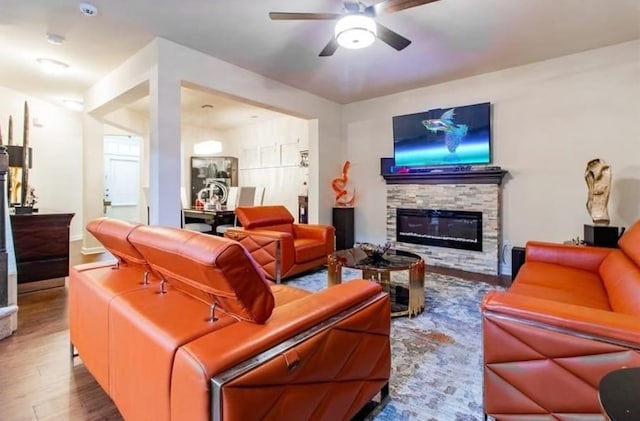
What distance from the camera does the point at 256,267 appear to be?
112cm

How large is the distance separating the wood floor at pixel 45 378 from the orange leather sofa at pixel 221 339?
0.24 m

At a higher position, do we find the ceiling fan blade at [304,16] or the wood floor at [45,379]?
the ceiling fan blade at [304,16]

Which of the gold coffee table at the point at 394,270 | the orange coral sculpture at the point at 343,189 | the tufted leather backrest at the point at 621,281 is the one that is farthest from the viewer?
the orange coral sculpture at the point at 343,189

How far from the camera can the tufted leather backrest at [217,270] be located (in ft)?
3.36

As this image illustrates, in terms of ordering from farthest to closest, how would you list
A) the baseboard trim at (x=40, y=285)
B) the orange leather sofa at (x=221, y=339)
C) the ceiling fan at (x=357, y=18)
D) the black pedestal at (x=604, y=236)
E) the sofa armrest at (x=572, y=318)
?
the baseboard trim at (x=40, y=285) < the black pedestal at (x=604, y=236) < the ceiling fan at (x=357, y=18) < the sofa armrest at (x=572, y=318) < the orange leather sofa at (x=221, y=339)

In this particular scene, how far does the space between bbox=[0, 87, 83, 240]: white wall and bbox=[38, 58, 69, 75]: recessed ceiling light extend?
63.3 inches

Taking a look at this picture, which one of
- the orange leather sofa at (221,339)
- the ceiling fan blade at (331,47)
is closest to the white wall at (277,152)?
the ceiling fan blade at (331,47)

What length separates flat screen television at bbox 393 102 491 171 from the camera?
14.6 feet

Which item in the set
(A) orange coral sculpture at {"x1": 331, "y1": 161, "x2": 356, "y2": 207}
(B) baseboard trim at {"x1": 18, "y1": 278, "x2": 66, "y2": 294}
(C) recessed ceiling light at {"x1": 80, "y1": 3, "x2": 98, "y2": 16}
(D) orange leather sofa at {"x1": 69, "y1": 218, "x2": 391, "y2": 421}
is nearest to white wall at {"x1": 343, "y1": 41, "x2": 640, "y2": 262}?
(A) orange coral sculpture at {"x1": 331, "y1": 161, "x2": 356, "y2": 207}

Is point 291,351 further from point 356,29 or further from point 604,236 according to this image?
point 604,236

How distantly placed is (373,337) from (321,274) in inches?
104

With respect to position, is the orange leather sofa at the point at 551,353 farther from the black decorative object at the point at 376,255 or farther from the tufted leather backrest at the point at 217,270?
the black decorative object at the point at 376,255

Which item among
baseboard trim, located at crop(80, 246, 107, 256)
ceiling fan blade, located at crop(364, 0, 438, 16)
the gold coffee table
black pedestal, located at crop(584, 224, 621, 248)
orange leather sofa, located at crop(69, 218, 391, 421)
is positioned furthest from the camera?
baseboard trim, located at crop(80, 246, 107, 256)

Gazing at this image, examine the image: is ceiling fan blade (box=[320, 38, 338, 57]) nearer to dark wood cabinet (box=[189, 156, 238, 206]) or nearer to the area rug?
the area rug
